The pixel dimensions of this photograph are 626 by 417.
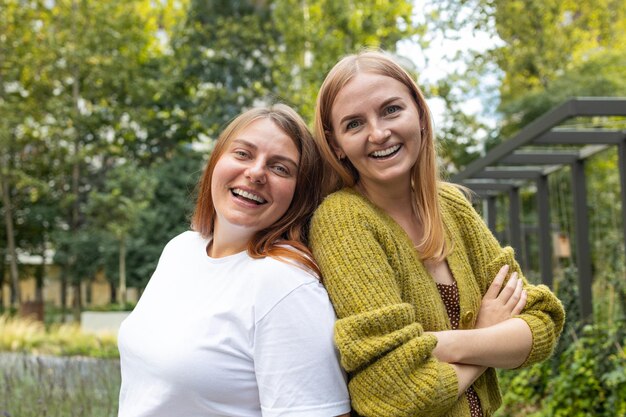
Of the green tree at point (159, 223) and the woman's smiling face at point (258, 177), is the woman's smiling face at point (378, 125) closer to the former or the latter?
the woman's smiling face at point (258, 177)

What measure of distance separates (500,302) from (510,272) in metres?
0.15

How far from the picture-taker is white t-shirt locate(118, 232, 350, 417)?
1.92m

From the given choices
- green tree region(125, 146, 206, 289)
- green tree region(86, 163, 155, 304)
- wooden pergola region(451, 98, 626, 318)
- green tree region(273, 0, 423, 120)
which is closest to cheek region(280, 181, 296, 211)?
wooden pergola region(451, 98, 626, 318)

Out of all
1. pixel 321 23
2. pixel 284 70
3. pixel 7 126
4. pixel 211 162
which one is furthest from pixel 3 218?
pixel 211 162

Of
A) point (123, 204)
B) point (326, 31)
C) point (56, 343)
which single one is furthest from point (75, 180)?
point (56, 343)

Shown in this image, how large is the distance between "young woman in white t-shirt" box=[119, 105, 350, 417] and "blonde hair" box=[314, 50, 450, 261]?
0.06 meters

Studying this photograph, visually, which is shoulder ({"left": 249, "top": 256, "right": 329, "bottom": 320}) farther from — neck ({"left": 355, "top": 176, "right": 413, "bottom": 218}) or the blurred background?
the blurred background

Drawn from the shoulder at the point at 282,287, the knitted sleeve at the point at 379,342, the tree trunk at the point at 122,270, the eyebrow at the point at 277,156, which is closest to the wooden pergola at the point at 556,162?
the eyebrow at the point at 277,156

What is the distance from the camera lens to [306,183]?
228 centimetres

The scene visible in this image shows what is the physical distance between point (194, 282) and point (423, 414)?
2.43ft

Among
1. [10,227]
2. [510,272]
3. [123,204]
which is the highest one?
[123,204]

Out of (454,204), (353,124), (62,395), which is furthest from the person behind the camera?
(62,395)

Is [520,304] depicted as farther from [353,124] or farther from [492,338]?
[353,124]

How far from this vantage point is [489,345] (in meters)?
2.12
